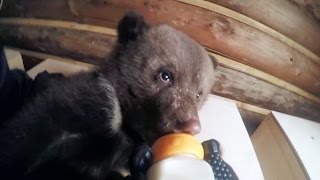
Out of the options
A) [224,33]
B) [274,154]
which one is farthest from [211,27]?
[274,154]

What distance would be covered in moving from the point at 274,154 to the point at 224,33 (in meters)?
0.54

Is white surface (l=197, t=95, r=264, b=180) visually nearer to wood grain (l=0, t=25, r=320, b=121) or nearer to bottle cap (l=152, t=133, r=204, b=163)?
wood grain (l=0, t=25, r=320, b=121)

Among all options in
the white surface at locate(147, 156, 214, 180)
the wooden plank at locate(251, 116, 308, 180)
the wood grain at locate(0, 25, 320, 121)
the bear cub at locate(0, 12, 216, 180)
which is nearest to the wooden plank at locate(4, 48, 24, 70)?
the wood grain at locate(0, 25, 320, 121)

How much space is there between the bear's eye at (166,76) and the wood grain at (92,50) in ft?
1.16

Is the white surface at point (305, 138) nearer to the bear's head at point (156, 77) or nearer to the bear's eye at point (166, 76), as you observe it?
the bear's head at point (156, 77)

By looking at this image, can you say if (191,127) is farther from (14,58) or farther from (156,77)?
(14,58)

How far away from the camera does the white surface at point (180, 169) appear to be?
2.64 ft

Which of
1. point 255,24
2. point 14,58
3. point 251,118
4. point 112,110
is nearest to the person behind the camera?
point 112,110

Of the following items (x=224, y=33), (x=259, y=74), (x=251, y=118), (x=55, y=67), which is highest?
(x=224, y=33)

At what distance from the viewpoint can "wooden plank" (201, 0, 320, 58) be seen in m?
1.58

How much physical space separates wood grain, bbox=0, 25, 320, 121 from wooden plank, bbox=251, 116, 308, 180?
121mm

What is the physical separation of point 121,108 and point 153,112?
0.29 feet

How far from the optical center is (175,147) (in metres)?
0.85

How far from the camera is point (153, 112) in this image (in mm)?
1050
